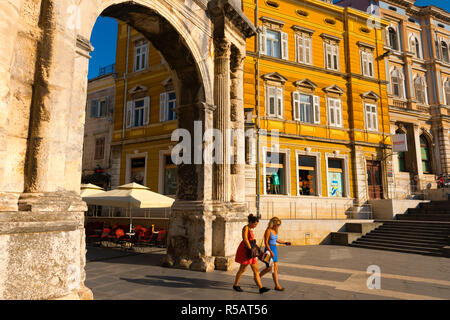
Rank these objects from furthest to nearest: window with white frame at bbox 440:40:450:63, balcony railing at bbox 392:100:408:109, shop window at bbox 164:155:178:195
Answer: window with white frame at bbox 440:40:450:63 → balcony railing at bbox 392:100:408:109 → shop window at bbox 164:155:178:195

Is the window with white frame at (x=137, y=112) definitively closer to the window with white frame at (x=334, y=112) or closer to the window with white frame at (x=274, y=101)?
the window with white frame at (x=274, y=101)

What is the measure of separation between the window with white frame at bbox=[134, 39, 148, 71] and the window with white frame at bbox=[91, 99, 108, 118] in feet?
12.2

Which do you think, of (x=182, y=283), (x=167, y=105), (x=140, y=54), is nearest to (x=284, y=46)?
→ (x=167, y=105)

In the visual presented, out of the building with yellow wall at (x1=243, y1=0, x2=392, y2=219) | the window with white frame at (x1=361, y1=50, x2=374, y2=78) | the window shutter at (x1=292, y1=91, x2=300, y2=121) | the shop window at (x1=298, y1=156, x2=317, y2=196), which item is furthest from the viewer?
the window with white frame at (x1=361, y1=50, x2=374, y2=78)

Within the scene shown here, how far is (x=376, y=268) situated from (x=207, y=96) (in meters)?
6.75

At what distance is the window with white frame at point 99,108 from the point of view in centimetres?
2127

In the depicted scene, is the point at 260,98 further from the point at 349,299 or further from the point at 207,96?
the point at 349,299

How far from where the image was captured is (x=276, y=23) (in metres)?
18.4

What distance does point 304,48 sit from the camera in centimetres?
1908

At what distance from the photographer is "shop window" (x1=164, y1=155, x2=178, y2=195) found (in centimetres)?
1764

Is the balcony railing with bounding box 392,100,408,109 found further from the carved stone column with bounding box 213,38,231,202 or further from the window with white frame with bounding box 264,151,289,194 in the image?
the carved stone column with bounding box 213,38,231,202

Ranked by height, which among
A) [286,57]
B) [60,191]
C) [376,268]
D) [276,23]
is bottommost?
[376,268]

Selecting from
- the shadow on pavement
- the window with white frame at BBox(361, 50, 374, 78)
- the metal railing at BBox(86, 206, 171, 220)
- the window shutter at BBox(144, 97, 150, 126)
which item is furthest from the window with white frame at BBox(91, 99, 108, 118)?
the window with white frame at BBox(361, 50, 374, 78)
